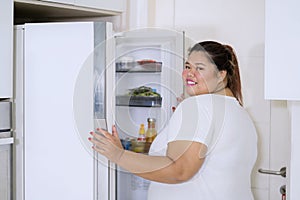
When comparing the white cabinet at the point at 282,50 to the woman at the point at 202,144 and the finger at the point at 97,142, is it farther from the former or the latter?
the finger at the point at 97,142

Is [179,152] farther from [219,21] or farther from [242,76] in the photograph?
[219,21]

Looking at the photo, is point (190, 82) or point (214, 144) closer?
point (214, 144)

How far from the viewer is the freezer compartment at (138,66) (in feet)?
6.59

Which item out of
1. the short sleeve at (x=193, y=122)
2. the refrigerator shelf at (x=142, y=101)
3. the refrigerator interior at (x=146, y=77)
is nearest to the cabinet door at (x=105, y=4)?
the refrigerator interior at (x=146, y=77)

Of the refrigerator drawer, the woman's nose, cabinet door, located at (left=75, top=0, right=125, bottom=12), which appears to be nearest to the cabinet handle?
the woman's nose

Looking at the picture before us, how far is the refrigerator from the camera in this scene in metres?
1.80

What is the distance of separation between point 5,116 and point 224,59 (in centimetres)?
82

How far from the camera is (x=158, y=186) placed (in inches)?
74.9

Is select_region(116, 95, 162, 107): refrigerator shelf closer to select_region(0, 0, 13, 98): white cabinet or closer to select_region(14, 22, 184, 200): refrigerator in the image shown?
select_region(14, 22, 184, 200): refrigerator

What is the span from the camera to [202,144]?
173cm

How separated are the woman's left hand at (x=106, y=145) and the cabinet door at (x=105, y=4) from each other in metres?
0.58

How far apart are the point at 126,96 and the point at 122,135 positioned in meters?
0.16

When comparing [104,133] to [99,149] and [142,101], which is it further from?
[142,101]

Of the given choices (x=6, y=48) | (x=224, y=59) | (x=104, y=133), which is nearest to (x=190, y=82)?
(x=224, y=59)
